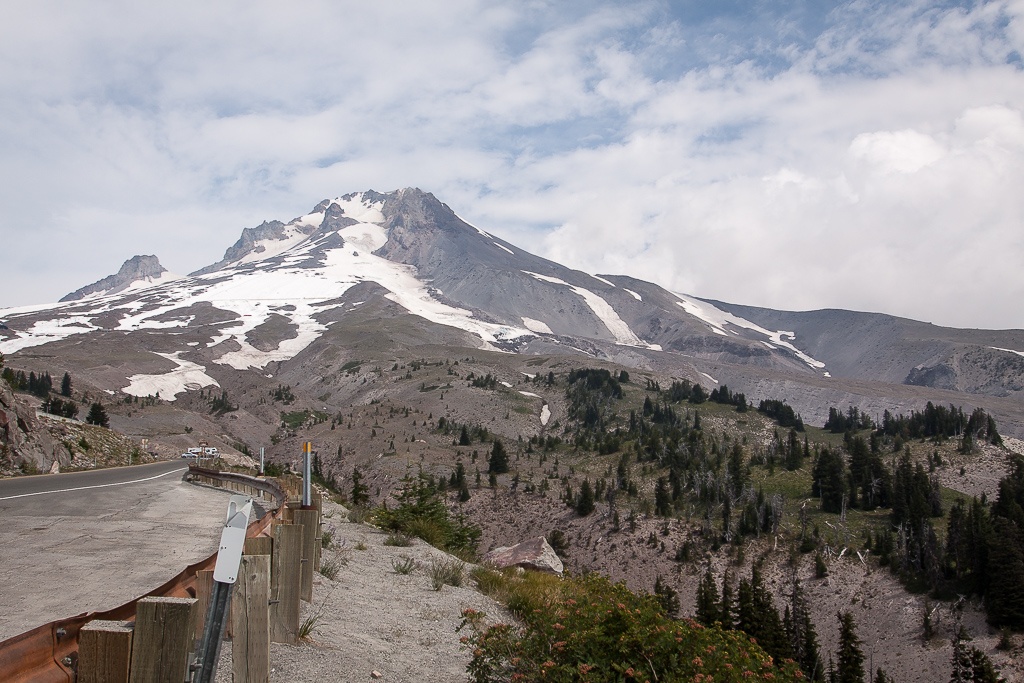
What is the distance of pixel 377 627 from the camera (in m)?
10.0

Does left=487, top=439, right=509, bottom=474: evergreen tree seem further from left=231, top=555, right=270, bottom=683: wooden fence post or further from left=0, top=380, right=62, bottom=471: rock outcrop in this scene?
left=231, top=555, right=270, bottom=683: wooden fence post

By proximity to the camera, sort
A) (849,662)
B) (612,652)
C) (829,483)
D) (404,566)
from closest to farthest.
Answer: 1. (612,652)
2. (404,566)
3. (849,662)
4. (829,483)

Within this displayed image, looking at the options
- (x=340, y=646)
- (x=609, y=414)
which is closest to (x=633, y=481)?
(x=609, y=414)

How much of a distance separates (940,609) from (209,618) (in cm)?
7390

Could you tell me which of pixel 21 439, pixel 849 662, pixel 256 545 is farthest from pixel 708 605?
pixel 256 545

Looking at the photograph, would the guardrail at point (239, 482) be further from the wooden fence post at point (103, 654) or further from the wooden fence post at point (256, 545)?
the wooden fence post at point (103, 654)

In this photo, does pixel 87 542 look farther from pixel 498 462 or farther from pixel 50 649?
pixel 498 462

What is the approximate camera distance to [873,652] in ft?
210

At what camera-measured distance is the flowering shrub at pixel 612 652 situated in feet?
24.5

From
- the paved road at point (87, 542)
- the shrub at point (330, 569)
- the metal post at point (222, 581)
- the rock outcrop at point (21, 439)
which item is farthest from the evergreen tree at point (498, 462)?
the metal post at point (222, 581)

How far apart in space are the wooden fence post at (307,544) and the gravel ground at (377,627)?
0.89ft

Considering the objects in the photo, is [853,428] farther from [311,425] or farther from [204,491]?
[204,491]

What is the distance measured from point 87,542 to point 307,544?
5439mm

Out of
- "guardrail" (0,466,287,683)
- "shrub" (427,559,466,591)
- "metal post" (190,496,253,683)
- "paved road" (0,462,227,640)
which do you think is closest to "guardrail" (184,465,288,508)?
"paved road" (0,462,227,640)
